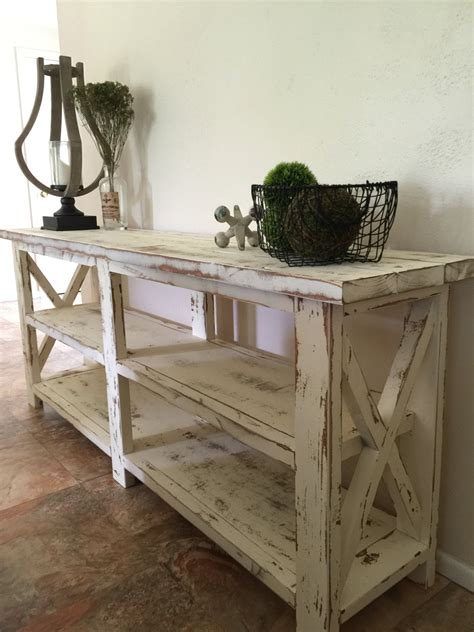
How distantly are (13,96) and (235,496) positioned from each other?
3.92m

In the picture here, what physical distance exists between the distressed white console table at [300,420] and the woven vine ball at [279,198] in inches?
1.9

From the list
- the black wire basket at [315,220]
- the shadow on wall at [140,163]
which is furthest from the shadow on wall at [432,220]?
the shadow on wall at [140,163]

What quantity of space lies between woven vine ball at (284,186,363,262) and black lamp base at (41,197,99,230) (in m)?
1.21

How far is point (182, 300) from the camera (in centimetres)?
188

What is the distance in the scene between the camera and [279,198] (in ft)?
2.86

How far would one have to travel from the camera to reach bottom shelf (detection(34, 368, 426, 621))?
3.21 feet

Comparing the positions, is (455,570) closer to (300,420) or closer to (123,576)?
(300,420)

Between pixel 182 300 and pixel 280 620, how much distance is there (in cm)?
112

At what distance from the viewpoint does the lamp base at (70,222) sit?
1837 mm

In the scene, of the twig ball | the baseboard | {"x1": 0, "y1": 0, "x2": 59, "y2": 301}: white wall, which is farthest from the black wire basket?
{"x1": 0, "y1": 0, "x2": 59, "y2": 301}: white wall

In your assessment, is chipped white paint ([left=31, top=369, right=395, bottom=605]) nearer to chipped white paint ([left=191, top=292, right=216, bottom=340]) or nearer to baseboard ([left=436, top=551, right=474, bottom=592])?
baseboard ([left=436, top=551, right=474, bottom=592])

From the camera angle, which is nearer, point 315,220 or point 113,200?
point 315,220

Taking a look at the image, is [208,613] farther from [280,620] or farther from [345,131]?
[345,131]

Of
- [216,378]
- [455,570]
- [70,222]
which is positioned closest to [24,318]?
[70,222]
